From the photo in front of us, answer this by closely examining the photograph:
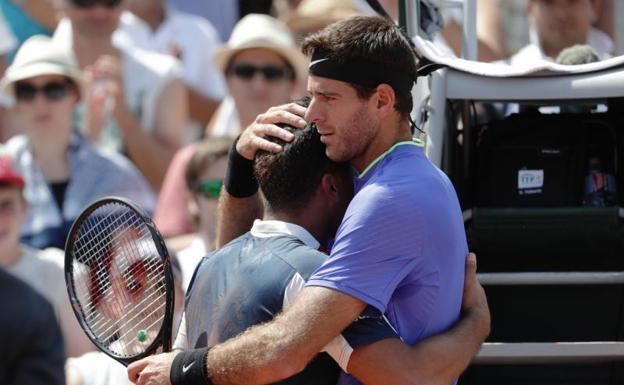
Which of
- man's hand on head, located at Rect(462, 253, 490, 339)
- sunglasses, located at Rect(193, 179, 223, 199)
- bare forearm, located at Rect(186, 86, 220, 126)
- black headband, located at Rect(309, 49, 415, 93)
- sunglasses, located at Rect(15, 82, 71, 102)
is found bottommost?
sunglasses, located at Rect(193, 179, 223, 199)

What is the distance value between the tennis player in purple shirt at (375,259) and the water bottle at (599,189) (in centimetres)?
85

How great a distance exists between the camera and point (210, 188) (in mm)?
7004

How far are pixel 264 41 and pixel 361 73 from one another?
404 centimetres

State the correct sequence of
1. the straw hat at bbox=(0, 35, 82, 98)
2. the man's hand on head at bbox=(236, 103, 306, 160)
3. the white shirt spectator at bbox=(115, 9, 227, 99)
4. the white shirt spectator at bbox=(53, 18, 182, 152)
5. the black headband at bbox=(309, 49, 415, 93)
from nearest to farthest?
the black headband at bbox=(309, 49, 415, 93) < the man's hand on head at bbox=(236, 103, 306, 160) < the straw hat at bbox=(0, 35, 82, 98) < the white shirt spectator at bbox=(53, 18, 182, 152) < the white shirt spectator at bbox=(115, 9, 227, 99)

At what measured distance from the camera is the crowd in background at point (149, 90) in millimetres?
6992

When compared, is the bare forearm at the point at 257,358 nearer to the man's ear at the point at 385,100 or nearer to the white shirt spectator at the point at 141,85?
the man's ear at the point at 385,100

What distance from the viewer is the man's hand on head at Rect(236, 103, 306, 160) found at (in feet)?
12.5

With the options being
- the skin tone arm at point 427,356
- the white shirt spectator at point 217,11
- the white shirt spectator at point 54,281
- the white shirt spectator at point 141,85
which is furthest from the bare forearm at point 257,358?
the white shirt spectator at point 217,11

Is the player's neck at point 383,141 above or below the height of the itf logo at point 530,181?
above

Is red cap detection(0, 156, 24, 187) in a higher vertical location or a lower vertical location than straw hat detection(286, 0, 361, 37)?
lower

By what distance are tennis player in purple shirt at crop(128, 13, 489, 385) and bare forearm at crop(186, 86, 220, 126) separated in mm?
4589

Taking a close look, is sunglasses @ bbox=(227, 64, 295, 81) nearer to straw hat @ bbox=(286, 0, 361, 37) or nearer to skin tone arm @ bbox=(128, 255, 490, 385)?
straw hat @ bbox=(286, 0, 361, 37)

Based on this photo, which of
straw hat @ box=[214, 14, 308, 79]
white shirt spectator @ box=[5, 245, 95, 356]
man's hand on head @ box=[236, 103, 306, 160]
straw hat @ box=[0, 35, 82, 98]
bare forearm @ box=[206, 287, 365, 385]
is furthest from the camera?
straw hat @ box=[214, 14, 308, 79]

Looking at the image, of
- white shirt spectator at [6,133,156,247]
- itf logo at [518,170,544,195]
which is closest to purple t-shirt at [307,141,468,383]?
itf logo at [518,170,544,195]
